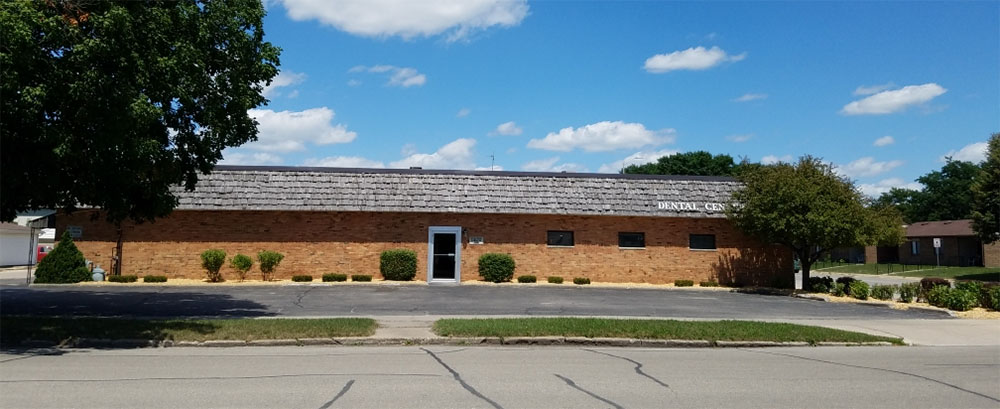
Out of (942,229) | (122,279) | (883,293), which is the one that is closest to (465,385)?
(883,293)

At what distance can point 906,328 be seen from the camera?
15445mm

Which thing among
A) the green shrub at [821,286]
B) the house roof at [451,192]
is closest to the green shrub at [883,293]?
the green shrub at [821,286]

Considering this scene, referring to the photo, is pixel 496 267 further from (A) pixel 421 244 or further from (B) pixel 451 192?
(B) pixel 451 192

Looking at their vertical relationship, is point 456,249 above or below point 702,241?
below

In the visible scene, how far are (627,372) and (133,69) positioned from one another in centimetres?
968

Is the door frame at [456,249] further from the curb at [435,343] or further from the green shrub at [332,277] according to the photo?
the curb at [435,343]

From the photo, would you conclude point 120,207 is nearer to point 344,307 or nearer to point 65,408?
point 344,307

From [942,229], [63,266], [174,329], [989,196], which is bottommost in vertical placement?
[174,329]

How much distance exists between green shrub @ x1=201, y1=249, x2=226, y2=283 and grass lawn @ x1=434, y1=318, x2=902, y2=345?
1475 cm

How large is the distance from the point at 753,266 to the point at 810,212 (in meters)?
4.97

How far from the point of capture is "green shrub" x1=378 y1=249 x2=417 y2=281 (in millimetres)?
26359

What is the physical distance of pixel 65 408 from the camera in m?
6.72

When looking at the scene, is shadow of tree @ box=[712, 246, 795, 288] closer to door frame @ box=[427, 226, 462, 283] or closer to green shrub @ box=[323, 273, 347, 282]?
door frame @ box=[427, 226, 462, 283]

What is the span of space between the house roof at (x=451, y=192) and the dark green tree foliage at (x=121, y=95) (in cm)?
1104
